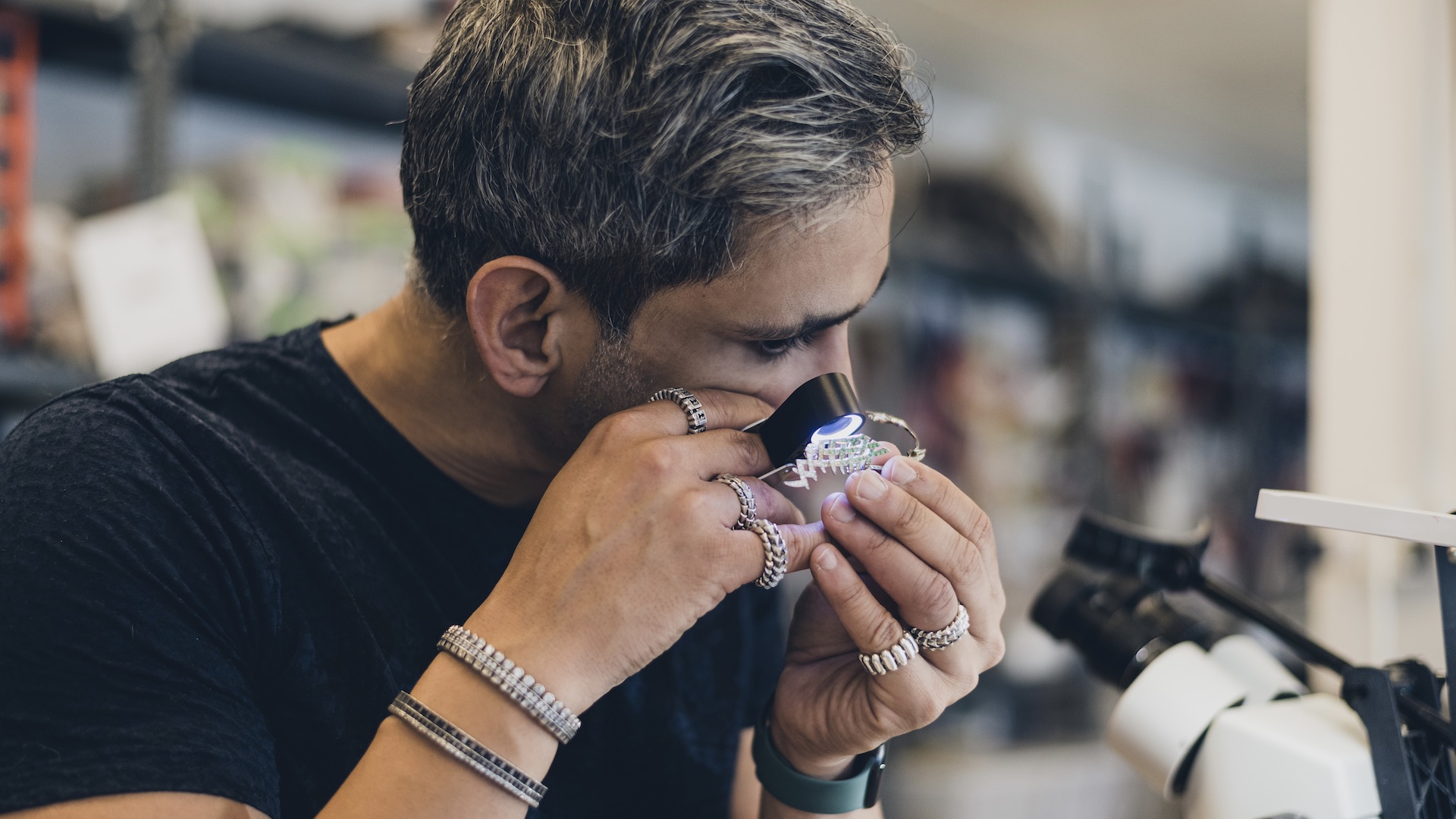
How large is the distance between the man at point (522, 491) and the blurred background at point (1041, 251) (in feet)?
1.03

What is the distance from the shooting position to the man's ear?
83 centimetres

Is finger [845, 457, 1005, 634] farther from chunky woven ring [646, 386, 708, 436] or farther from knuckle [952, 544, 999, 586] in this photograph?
chunky woven ring [646, 386, 708, 436]

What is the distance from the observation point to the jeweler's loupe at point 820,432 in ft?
2.31

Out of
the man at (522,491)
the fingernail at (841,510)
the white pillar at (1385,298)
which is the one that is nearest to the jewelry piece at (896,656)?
the man at (522,491)

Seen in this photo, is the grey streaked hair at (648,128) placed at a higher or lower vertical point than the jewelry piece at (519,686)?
higher

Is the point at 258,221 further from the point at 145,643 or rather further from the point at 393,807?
the point at 393,807

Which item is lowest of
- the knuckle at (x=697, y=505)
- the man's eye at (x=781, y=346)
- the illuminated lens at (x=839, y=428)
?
the knuckle at (x=697, y=505)

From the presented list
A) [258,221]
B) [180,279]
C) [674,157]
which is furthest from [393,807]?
[258,221]

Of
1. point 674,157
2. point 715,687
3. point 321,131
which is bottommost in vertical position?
point 715,687

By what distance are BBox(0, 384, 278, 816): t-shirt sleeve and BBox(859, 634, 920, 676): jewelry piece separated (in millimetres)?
440

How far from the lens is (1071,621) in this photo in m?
0.83

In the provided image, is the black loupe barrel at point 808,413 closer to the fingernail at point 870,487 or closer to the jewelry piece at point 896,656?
the fingernail at point 870,487

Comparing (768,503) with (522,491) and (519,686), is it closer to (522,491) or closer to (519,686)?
(519,686)

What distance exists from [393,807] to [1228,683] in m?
0.58
